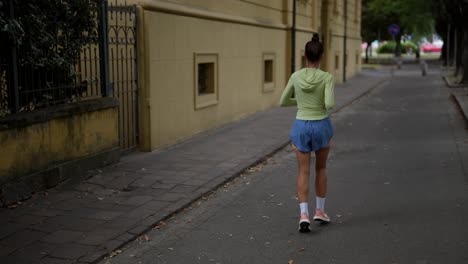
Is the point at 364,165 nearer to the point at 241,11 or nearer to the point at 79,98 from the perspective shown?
the point at 79,98

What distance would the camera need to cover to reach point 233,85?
13.7 m

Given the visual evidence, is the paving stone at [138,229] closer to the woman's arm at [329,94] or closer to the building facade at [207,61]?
the woman's arm at [329,94]

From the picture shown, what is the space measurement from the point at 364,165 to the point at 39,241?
5.22 meters

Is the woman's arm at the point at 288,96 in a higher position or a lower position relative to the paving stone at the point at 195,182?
higher

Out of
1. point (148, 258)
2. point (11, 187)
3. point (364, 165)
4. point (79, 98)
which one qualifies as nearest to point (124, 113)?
point (79, 98)

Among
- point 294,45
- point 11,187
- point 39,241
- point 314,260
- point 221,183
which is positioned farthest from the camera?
point 294,45

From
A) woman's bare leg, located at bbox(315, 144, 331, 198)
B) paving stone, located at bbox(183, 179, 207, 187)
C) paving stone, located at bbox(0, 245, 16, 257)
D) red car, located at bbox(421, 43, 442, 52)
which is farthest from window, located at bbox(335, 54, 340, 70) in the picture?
red car, located at bbox(421, 43, 442, 52)

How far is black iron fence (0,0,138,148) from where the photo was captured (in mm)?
6461

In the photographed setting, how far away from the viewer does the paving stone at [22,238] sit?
4980mm

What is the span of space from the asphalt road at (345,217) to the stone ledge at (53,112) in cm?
203

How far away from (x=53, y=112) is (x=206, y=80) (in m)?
5.73

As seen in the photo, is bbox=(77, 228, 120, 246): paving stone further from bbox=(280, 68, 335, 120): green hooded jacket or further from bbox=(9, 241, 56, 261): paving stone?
bbox=(280, 68, 335, 120): green hooded jacket

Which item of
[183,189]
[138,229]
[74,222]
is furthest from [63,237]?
[183,189]

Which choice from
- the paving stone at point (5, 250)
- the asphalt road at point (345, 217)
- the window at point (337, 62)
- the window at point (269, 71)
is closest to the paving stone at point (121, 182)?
the asphalt road at point (345, 217)
